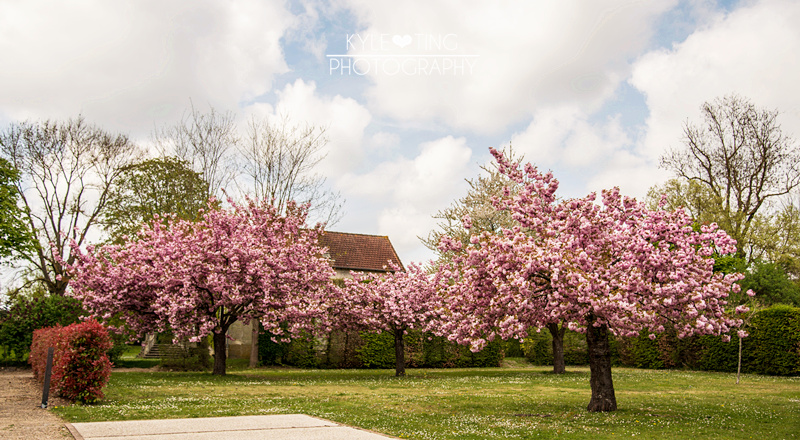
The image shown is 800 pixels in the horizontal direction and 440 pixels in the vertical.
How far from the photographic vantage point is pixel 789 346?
23391mm

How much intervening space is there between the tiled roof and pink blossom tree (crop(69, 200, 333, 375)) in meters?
18.3

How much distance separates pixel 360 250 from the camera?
1709 inches

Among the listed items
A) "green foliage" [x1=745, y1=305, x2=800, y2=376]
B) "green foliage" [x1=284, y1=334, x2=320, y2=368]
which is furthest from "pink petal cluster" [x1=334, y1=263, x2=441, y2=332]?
"green foliage" [x1=745, y1=305, x2=800, y2=376]

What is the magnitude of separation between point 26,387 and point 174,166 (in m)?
17.7

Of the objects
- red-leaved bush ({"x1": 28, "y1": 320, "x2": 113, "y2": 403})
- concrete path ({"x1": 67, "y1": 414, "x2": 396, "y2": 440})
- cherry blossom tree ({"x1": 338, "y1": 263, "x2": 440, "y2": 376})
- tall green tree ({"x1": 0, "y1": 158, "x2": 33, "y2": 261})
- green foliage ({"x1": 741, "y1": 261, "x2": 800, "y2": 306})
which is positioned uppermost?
tall green tree ({"x1": 0, "y1": 158, "x2": 33, "y2": 261})

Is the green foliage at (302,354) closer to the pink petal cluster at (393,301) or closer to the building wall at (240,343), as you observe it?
the building wall at (240,343)

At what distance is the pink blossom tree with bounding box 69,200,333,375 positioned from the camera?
2055 cm

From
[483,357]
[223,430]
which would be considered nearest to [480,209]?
[483,357]

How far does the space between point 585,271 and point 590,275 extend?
19.0 inches

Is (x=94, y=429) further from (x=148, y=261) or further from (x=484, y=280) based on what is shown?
(x=148, y=261)

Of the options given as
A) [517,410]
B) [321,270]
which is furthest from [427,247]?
[517,410]

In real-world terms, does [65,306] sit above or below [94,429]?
above

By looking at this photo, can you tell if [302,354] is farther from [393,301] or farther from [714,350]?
[714,350]

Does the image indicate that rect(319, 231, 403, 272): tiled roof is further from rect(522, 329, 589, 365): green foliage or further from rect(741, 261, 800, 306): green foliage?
rect(741, 261, 800, 306): green foliage
